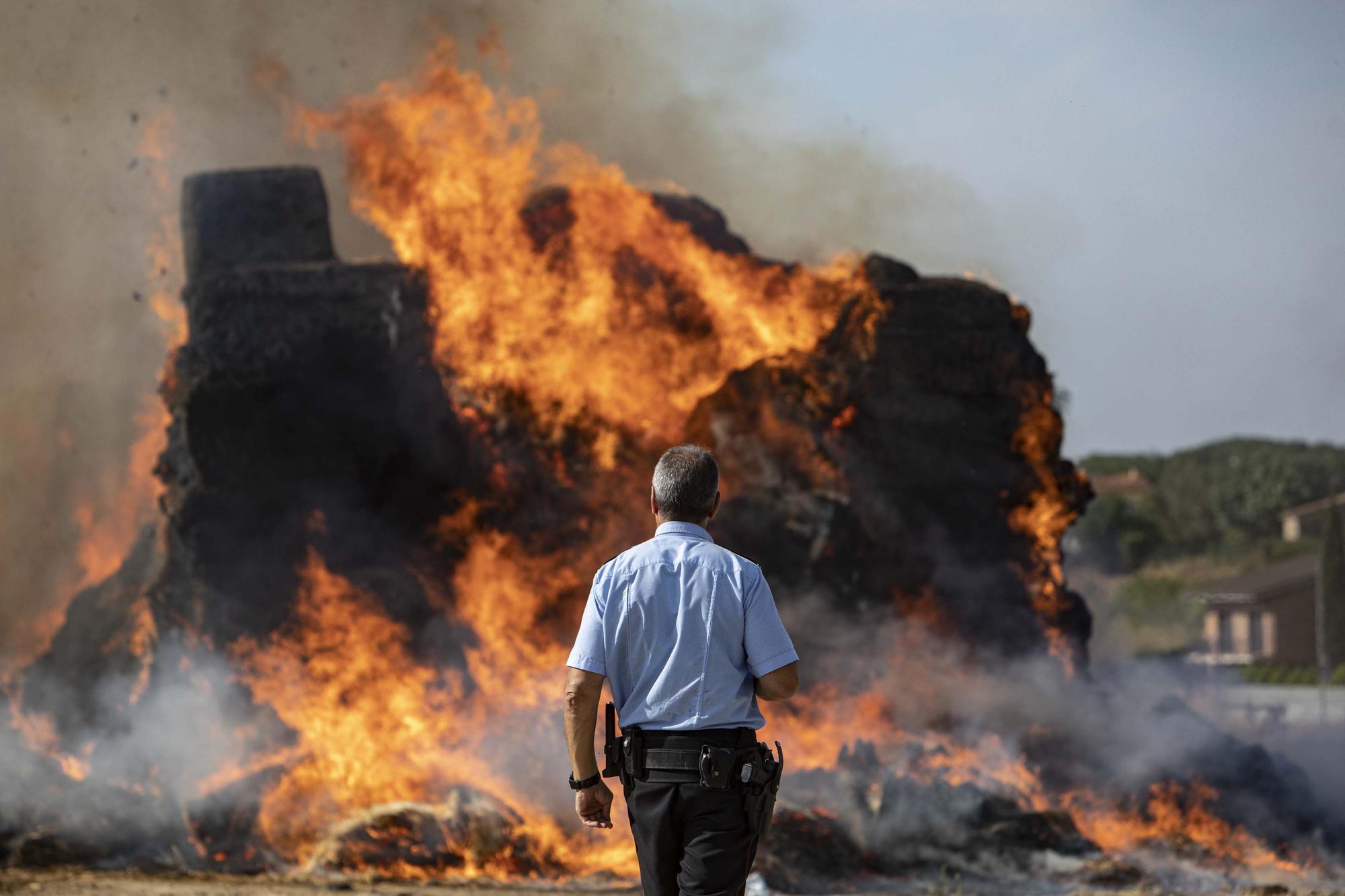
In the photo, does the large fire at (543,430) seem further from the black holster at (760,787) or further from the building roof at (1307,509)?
the building roof at (1307,509)

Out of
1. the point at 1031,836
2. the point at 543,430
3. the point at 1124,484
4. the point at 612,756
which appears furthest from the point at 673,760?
the point at 1124,484

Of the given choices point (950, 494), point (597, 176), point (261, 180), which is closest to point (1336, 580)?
point (950, 494)

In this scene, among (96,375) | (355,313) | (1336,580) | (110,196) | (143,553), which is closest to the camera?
(355,313)

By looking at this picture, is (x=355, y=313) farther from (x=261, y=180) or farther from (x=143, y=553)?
(x=143, y=553)

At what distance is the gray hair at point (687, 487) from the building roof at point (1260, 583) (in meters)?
53.2

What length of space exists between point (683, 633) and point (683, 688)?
194mm

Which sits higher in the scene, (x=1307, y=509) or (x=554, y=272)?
(x=1307, y=509)

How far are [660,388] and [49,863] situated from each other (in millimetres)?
8454

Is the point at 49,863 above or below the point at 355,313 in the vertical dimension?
below

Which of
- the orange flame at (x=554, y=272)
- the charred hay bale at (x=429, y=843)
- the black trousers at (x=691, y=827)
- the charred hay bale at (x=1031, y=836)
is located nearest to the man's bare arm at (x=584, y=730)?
the black trousers at (x=691, y=827)

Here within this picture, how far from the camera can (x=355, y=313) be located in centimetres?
1602

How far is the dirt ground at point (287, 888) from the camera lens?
38.4ft

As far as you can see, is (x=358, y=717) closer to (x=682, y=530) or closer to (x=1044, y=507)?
(x=1044, y=507)

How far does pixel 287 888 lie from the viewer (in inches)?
469
